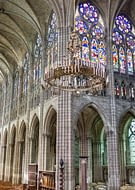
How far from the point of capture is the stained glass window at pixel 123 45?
66.5 ft

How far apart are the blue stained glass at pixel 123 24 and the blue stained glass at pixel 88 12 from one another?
7.23ft

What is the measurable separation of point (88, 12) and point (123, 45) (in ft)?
13.7

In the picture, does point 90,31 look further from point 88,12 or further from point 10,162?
point 10,162

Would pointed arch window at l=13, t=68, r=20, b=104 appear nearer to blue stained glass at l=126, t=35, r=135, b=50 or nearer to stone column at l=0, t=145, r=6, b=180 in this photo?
stone column at l=0, t=145, r=6, b=180

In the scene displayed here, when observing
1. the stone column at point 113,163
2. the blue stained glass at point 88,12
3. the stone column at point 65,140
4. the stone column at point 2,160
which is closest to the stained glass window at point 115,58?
the blue stained glass at point 88,12

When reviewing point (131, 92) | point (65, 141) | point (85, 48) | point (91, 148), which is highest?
point (85, 48)

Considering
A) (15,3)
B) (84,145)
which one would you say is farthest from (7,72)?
(84,145)

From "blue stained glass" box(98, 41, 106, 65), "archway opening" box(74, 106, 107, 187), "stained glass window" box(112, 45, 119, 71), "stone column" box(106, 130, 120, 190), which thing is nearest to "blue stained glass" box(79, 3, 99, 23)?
"blue stained glass" box(98, 41, 106, 65)

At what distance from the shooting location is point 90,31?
798 inches

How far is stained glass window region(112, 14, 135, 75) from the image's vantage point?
2028 centimetres

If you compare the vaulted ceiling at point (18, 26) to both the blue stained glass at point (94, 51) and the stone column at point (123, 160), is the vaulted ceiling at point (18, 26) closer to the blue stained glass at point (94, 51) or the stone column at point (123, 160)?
the blue stained glass at point (94, 51)

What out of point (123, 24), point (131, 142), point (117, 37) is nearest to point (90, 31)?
point (117, 37)

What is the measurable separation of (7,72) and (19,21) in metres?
10.9

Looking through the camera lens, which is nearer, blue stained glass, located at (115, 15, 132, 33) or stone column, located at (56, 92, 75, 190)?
stone column, located at (56, 92, 75, 190)
